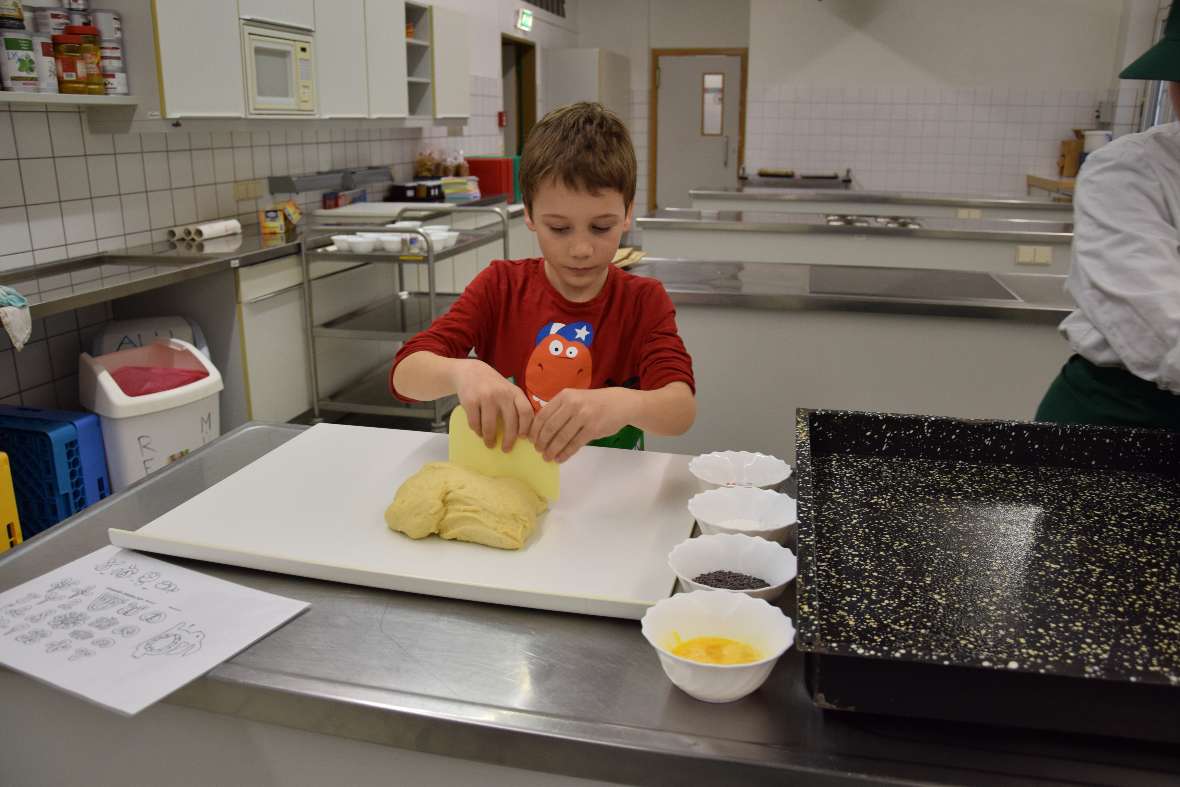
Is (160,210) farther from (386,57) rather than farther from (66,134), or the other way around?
(386,57)

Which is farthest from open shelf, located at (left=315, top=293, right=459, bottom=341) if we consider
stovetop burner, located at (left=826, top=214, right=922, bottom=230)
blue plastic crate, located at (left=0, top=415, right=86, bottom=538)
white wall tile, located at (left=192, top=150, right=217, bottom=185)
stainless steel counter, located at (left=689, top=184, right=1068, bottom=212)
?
stainless steel counter, located at (left=689, top=184, right=1068, bottom=212)

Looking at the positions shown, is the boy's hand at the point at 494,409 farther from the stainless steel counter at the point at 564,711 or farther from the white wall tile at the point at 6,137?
the white wall tile at the point at 6,137

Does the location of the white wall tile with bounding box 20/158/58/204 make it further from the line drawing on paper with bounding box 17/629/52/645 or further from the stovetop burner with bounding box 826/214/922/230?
the stovetop burner with bounding box 826/214/922/230

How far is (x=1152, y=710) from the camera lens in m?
0.59

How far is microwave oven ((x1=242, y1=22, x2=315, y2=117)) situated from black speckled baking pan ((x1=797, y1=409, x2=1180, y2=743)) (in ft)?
9.38

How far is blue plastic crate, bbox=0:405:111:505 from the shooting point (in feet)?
7.64

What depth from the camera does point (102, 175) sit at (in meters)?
2.97

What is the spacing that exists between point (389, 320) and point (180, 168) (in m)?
0.99

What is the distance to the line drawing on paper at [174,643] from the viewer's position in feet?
2.51

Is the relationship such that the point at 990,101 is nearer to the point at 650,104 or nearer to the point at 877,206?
the point at 877,206

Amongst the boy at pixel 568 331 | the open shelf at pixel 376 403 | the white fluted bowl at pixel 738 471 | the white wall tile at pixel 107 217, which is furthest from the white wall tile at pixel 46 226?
the white fluted bowl at pixel 738 471

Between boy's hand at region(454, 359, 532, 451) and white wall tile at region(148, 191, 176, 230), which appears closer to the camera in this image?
boy's hand at region(454, 359, 532, 451)

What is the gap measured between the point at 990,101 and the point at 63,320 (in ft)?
19.3

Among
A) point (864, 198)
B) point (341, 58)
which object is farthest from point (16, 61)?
point (864, 198)
